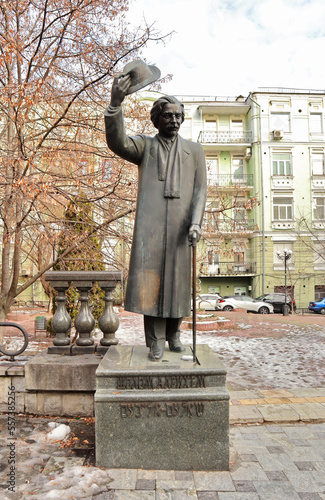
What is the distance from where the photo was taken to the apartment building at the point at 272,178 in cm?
2998

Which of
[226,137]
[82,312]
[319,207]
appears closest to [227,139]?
[226,137]

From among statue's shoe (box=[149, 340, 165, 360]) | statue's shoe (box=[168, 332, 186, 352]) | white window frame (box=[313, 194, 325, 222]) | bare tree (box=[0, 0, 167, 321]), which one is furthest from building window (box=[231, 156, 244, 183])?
statue's shoe (box=[149, 340, 165, 360])

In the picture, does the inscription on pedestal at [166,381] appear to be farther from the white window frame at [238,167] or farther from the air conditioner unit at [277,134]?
the air conditioner unit at [277,134]

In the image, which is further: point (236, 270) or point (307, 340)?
point (236, 270)

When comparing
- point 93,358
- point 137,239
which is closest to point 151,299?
point 137,239

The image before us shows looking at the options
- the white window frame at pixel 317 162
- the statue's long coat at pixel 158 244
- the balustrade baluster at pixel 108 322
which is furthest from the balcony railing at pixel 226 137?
the statue's long coat at pixel 158 244

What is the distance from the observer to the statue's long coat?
3.05 m

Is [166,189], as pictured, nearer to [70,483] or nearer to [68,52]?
[70,483]

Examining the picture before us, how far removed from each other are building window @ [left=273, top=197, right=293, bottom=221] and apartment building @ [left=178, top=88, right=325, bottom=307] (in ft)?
0.27

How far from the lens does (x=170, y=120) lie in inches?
124

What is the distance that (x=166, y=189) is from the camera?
10.2 ft

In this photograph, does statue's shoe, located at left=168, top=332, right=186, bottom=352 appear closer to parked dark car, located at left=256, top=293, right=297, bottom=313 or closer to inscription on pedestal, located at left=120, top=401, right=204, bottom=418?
inscription on pedestal, located at left=120, top=401, right=204, bottom=418

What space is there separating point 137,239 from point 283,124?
31.9m

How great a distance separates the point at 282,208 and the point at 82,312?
95.7 feet
